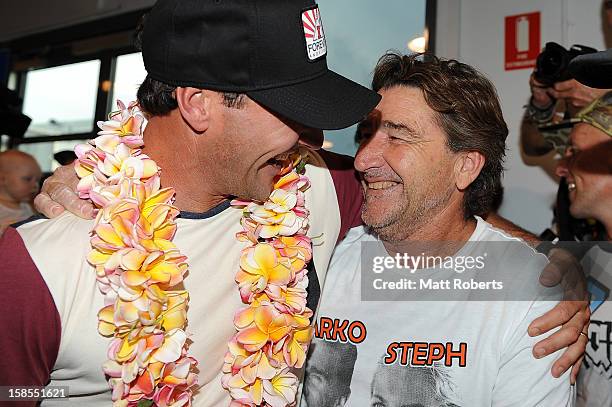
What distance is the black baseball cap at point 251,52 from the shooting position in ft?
4.05

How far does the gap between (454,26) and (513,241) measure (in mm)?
2139

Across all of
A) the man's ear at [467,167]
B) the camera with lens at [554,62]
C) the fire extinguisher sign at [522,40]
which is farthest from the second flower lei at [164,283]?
the fire extinguisher sign at [522,40]

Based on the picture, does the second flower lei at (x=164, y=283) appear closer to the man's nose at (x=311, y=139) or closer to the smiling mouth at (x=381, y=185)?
the man's nose at (x=311, y=139)

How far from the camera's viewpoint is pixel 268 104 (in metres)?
1.26

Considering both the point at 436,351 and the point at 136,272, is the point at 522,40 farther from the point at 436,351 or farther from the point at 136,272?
the point at 136,272

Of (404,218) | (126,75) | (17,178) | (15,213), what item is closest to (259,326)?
(404,218)

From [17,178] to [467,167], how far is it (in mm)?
3877

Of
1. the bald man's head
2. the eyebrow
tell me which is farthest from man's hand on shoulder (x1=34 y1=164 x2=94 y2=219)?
the bald man's head

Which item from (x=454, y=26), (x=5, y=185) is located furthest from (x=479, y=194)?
(x=5, y=185)

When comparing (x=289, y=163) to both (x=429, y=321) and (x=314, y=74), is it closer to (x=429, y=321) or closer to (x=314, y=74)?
(x=314, y=74)

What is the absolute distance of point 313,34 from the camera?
1.30 metres

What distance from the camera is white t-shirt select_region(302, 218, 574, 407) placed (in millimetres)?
1542

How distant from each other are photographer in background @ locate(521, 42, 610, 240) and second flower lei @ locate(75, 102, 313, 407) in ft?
5.26

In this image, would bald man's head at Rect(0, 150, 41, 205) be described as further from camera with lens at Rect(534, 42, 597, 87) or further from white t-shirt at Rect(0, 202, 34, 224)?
camera with lens at Rect(534, 42, 597, 87)
